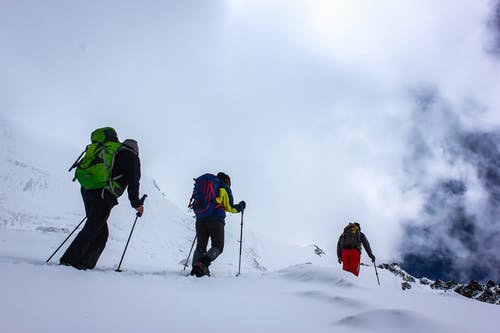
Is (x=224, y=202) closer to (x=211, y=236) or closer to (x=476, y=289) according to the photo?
(x=211, y=236)

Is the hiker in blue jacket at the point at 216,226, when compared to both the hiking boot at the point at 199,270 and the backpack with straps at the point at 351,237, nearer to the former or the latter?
the hiking boot at the point at 199,270

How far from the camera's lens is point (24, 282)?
8.54 feet

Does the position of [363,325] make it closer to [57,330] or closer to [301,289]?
[301,289]

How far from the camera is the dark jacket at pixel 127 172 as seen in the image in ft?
15.3

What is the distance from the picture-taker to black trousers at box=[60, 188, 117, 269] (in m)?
4.17

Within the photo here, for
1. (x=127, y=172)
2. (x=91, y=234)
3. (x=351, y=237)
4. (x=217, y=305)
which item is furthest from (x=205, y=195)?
(x=351, y=237)

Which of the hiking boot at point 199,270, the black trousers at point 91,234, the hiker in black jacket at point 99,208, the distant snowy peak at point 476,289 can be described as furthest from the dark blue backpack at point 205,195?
the distant snowy peak at point 476,289

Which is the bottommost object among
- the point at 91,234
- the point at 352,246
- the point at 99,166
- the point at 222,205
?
the point at 91,234

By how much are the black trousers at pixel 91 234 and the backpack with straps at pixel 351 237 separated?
21.3 ft

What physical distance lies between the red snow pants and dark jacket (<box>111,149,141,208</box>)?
245 inches

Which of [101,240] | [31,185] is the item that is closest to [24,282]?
[101,240]

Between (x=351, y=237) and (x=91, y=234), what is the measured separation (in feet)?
22.4

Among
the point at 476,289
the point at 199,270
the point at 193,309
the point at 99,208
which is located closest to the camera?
the point at 193,309

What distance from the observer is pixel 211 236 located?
5824mm
